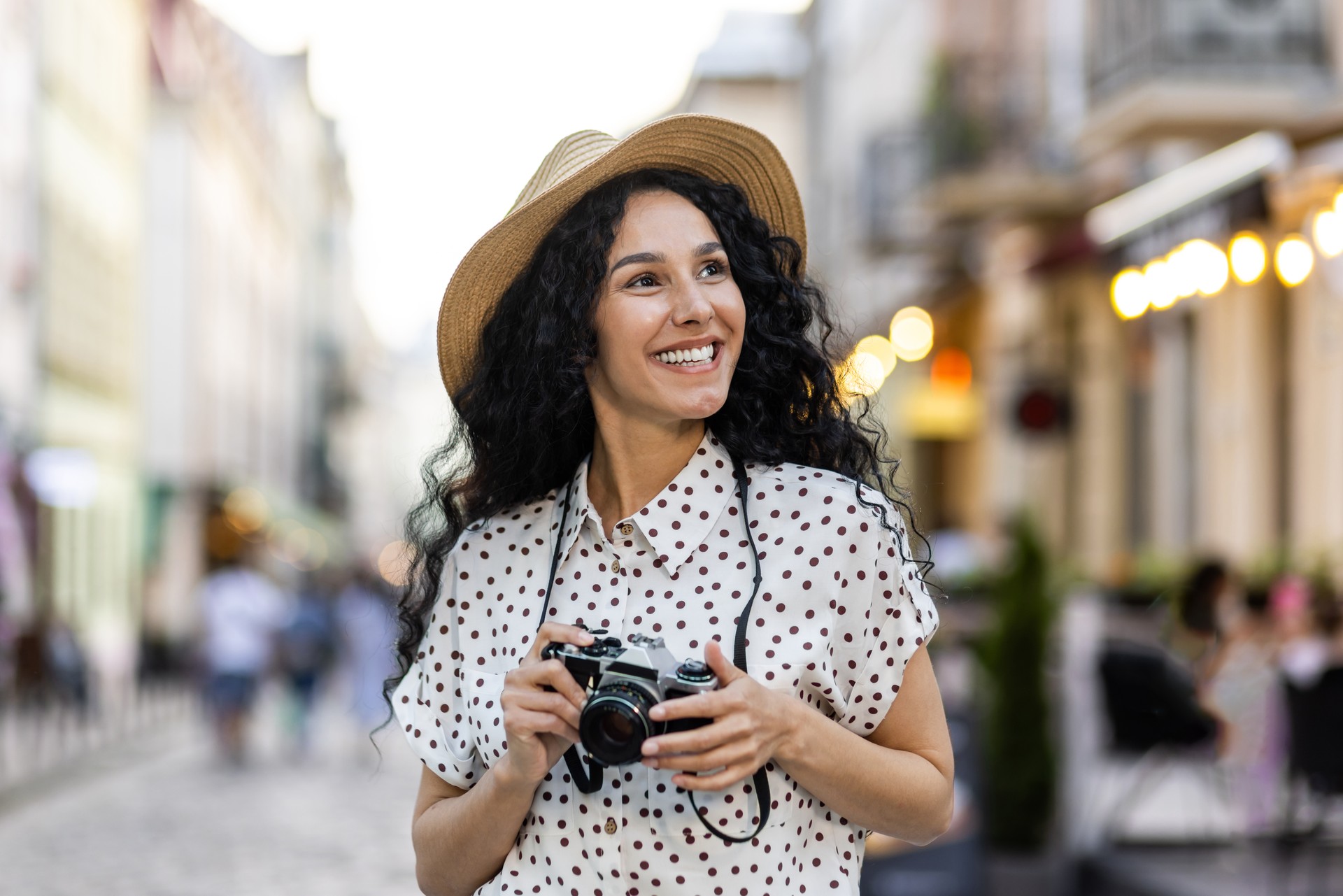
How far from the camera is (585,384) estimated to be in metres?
2.48

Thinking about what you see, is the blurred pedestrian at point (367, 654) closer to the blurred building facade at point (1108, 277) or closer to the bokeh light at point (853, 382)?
the blurred building facade at point (1108, 277)

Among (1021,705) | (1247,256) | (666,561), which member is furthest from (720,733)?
(1247,256)

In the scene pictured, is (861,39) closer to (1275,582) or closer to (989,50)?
(989,50)

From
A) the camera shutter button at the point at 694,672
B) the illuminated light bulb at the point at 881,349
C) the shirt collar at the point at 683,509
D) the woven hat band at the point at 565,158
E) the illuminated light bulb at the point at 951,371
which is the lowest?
the camera shutter button at the point at 694,672

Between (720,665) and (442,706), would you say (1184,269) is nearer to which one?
(442,706)

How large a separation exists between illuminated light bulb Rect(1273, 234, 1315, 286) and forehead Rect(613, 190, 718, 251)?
722 cm

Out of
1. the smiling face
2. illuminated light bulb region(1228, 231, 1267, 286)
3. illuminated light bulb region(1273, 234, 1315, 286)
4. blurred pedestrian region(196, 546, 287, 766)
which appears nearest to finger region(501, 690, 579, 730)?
the smiling face

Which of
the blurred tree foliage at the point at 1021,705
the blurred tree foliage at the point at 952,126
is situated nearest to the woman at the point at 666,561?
the blurred tree foliage at the point at 1021,705

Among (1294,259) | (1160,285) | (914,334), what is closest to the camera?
(1294,259)

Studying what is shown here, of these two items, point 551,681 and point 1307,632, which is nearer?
point 551,681

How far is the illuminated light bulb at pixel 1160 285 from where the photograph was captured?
34.9 ft

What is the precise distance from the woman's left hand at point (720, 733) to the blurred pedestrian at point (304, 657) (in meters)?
14.8

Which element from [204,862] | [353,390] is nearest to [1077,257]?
[204,862]

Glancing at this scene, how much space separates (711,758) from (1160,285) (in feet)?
30.5
